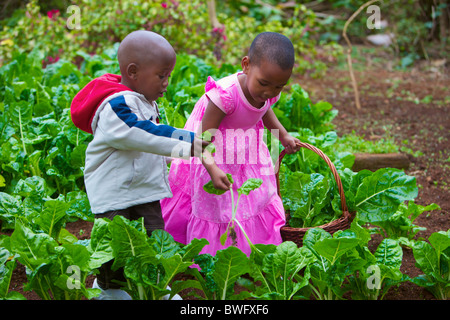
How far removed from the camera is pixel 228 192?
277 centimetres

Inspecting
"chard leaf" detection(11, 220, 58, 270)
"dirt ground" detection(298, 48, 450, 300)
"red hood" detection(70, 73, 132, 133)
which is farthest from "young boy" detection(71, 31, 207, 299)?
"dirt ground" detection(298, 48, 450, 300)

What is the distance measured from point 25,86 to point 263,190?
2.40m

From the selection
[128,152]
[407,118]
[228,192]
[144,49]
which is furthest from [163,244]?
[407,118]

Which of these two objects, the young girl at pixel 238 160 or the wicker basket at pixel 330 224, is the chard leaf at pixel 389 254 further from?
the young girl at pixel 238 160

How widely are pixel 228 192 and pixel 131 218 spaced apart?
0.54m

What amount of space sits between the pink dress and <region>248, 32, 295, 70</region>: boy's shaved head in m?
0.24

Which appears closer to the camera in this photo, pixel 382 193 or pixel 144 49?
pixel 144 49

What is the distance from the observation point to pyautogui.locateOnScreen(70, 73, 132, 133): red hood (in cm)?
228

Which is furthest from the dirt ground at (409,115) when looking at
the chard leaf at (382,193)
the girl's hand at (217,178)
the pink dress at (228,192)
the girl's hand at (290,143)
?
the girl's hand at (217,178)

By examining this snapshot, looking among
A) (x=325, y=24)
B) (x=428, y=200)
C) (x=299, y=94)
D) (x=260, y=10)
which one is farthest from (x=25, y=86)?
(x=325, y=24)

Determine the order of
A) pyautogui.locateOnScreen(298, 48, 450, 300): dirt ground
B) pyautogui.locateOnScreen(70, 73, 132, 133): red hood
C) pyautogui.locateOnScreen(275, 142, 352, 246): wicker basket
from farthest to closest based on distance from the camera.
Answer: pyautogui.locateOnScreen(298, 48, 450, 300): dirt ground → pyautogui.locateOnScreen(275, 142, 352, 246): wicker basket → pyautogui.locateOnScreen(70, 73, 132, 133): red hood

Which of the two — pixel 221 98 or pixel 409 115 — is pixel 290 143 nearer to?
pixel 221 98

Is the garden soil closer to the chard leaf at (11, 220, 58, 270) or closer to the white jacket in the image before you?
the chard leaf at (11, 220, 58, 270)
